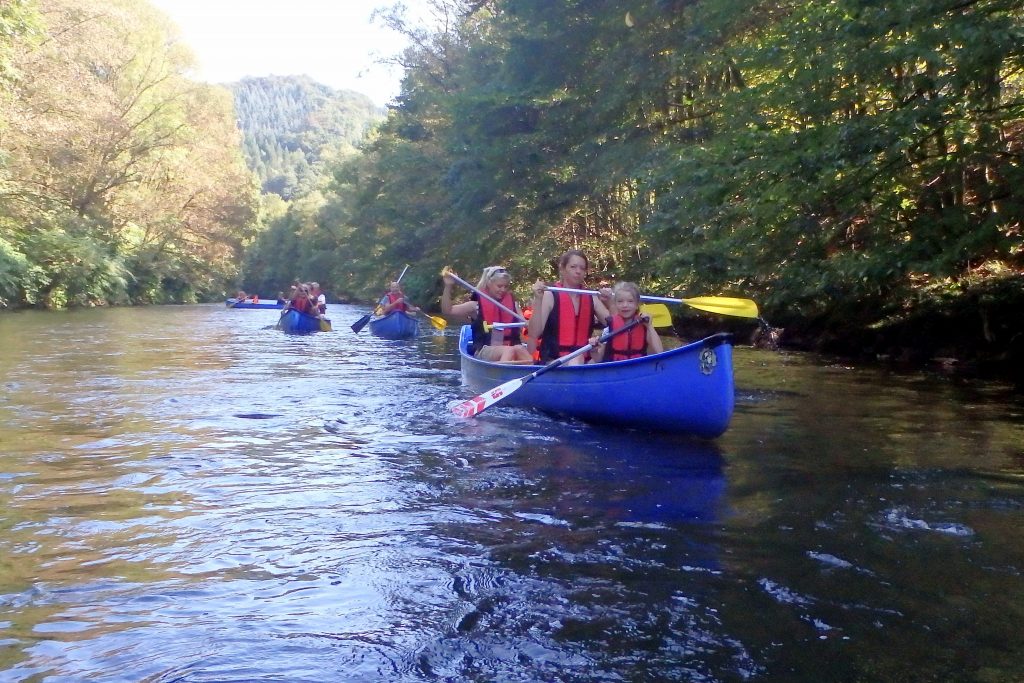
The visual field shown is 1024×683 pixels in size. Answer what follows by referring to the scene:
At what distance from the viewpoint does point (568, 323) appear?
8000 mm

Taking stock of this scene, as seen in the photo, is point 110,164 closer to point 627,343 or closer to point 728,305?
point 627,343

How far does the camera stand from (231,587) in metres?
3.57

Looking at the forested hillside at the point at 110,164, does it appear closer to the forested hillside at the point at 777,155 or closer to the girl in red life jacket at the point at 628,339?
the forested hillside at the point at 777,155

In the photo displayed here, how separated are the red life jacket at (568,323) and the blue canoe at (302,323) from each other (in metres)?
11.6

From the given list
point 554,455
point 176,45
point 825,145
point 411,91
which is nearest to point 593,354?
point 554,455

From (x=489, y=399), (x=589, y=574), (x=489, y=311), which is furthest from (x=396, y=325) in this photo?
(x=589, y=574)

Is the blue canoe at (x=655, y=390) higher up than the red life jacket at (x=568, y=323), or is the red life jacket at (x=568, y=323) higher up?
the red life jacket at (x=568, y=323)

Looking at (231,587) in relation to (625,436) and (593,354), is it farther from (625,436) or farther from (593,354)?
(593,354)

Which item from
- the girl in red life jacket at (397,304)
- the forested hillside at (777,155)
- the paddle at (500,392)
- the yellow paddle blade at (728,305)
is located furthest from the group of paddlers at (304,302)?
the yellow paddle blade at (728,305)

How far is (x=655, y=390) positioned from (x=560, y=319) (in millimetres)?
1682

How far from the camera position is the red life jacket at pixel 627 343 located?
7.21m

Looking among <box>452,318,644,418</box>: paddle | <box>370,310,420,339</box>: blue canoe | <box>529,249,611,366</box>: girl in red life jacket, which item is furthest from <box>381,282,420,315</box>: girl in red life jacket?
<box>452,318,644,418</box>: paddle

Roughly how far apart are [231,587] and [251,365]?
8855 mm

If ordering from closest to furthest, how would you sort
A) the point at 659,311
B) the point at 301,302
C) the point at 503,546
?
the point at 503,546
the point at 659,311
the point at 301,302
